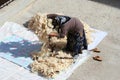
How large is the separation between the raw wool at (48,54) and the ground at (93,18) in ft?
1.15

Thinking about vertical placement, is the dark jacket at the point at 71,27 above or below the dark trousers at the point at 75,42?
above

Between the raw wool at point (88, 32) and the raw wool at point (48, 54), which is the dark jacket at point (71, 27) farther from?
the raw wool at point (88, 32)

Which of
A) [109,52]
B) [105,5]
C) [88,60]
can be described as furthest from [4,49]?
[105,5]

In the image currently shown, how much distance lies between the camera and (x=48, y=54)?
773cm

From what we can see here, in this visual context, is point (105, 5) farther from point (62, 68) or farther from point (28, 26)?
point (62, 68)

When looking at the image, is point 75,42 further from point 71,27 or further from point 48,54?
point 48,54

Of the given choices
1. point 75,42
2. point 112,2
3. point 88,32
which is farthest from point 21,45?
point 112,2

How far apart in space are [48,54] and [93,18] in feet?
6.88

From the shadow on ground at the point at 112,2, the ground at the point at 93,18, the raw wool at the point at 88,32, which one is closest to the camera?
the ground at the point at 93,18

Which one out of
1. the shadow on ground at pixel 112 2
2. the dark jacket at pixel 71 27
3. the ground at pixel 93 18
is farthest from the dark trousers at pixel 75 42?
the shadow on ground at pixel 112 2

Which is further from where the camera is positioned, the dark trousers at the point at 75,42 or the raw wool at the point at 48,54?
the dark trousers at the point at 75,42

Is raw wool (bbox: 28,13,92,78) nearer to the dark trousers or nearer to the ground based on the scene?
the dark trousers

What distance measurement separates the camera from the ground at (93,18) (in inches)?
295

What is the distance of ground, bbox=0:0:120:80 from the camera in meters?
7.50
